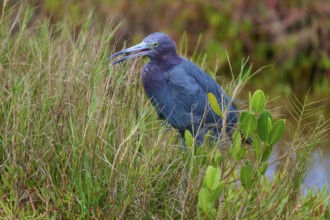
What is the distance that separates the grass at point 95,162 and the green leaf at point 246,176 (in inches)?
1.9

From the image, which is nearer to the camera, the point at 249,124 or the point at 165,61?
the point at 249,124

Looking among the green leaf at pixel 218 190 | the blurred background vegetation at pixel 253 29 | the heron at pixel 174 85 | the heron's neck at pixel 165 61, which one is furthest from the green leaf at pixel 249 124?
the blurred background vegetation at pixel 253 29

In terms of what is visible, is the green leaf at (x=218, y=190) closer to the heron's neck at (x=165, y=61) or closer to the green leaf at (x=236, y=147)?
the green leaf at (x=236, y=147)

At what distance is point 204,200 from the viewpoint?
10.4 ft

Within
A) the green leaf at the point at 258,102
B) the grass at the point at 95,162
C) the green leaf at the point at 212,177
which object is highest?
the green leaf at the point at 258,102

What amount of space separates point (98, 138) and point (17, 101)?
0.46 meters

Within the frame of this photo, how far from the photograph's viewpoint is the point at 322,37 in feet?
26.1

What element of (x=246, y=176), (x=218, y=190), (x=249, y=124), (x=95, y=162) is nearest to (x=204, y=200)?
(x=218, y=190)

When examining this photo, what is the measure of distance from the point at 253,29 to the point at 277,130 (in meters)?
4.91

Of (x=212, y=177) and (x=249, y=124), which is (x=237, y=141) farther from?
(x=212, y=177)

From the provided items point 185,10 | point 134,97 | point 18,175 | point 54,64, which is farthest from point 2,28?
point 185,10

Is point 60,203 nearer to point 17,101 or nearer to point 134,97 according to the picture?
point 17,101

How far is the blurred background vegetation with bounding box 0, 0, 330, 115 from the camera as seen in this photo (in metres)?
7.85

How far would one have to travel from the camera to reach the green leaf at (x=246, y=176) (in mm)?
3298
